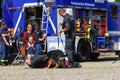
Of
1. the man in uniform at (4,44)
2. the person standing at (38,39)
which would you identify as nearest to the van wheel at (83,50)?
the person standing at (38,39)

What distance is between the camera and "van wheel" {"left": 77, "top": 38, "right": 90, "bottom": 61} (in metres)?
22.9

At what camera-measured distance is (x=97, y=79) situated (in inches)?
524

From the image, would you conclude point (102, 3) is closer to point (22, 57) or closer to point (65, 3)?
point (65, 3)

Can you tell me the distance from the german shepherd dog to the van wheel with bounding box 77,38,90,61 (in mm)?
Result: 5487

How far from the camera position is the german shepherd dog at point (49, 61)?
17.1 metres

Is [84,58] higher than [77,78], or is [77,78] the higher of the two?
[77,78]

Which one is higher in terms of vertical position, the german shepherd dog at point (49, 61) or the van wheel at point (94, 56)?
the german shepherd dog at point (49, 61)

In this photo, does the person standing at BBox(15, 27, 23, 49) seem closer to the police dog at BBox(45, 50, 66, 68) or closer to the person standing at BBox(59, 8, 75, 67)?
the person standing at BBox(59, 8, 75, 67)

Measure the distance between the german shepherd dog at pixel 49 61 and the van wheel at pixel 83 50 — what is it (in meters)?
5.49

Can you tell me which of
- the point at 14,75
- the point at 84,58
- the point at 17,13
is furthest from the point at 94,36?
the point at 14,75

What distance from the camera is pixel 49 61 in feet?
56.4

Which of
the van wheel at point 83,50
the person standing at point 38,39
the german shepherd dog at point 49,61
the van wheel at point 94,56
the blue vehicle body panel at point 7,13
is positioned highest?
the blue vehicle body panel at point 7,13

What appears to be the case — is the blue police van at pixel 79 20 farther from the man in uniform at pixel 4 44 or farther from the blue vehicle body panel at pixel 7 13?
the man in uniform at pixel 4 44

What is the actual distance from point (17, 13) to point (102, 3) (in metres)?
4.21
